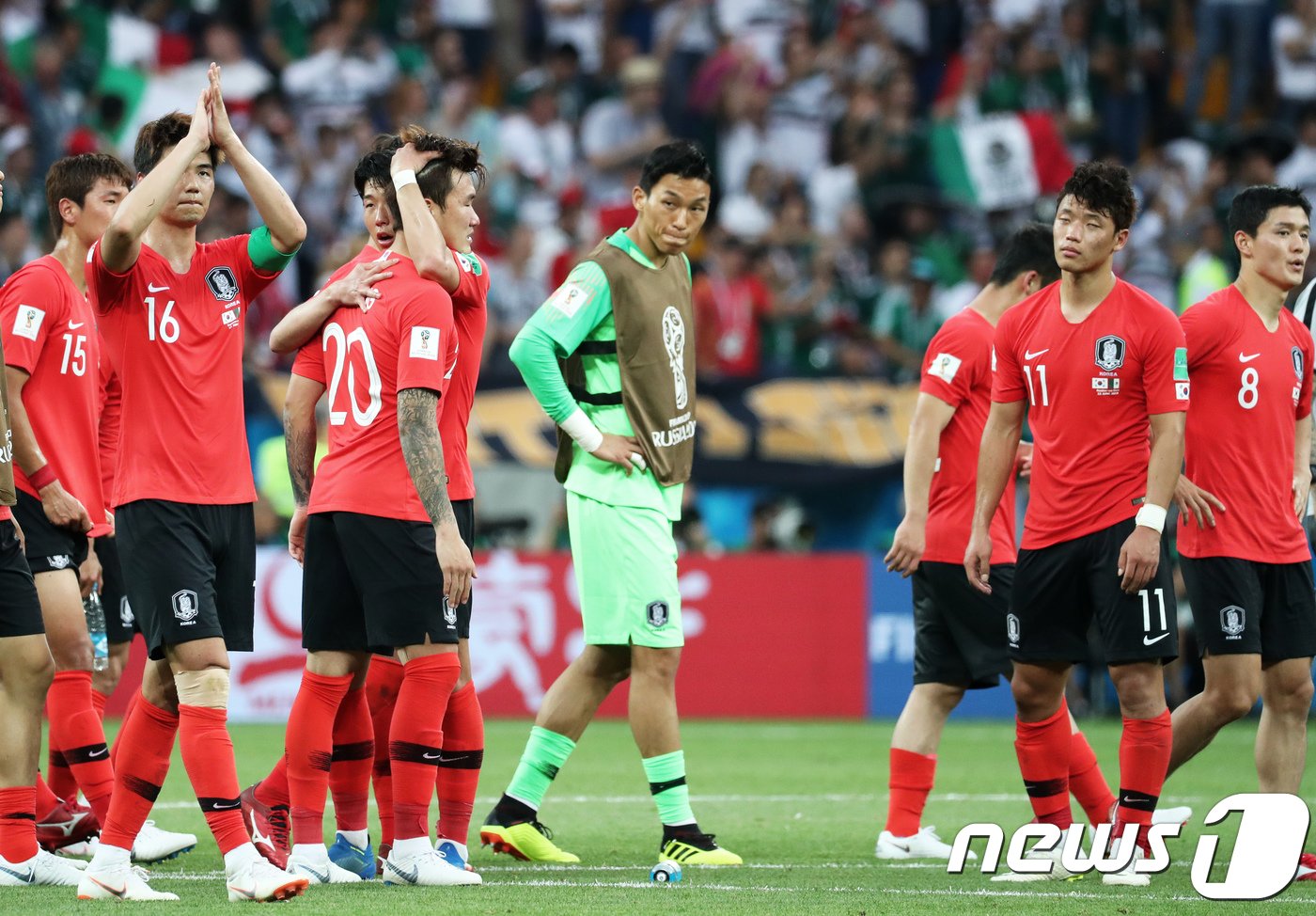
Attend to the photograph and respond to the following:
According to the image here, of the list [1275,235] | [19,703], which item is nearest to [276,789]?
[19,703]

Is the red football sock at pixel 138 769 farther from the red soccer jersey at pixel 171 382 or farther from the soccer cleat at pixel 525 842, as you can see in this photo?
the soccer cleat at pixel 525 842

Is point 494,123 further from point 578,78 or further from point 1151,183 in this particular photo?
point 1151,183

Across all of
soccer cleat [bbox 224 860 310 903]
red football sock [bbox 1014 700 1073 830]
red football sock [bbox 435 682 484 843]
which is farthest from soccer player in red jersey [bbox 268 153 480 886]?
red football sock [bbox 1014 700 1073 830]

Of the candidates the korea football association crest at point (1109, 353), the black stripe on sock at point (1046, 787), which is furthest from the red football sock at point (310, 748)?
the korea football association crest at point (1109, 353)

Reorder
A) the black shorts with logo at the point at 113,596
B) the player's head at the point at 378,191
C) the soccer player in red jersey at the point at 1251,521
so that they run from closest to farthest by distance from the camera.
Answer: the player's head at the point at 378,191
the soccer player in red jersey at the point at 1251,521
the black shorts with logo at the point at 113,596

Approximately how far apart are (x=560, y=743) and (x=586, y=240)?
36.0 ft

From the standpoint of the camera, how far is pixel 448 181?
275 inches

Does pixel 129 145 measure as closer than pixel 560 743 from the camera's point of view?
No

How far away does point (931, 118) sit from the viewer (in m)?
20.3

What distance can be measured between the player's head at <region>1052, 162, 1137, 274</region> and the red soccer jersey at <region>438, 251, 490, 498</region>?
88.3 inches

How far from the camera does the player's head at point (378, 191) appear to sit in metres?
7.06

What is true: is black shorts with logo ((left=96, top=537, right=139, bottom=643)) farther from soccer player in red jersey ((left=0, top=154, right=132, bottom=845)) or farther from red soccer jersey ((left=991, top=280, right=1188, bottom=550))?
red soccer jersey ((left=991, top=280, right=1188, bottom=550))

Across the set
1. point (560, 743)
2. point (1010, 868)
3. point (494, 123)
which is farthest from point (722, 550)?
point (1010, 868)

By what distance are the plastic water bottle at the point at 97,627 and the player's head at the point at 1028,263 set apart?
13.9ft
